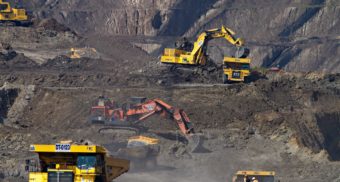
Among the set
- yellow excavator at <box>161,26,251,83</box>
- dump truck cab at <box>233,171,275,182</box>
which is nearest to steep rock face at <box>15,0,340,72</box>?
yellow excavator at <box>161,26,251,83</box>

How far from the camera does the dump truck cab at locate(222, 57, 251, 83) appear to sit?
59.9 metres

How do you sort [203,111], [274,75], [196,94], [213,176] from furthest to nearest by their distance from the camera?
[274,75] < [196,94] < [203,111] < [213,176]

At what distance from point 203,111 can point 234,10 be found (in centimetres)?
7461

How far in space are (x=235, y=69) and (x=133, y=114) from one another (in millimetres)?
11605

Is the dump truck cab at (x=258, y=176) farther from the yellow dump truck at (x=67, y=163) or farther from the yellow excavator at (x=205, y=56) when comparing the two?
the yellow excavator at (x=205, y=56)

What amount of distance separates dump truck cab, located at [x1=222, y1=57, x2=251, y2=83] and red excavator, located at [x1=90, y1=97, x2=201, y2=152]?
31.0 feet

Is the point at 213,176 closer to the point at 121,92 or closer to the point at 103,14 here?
the point at 121,92

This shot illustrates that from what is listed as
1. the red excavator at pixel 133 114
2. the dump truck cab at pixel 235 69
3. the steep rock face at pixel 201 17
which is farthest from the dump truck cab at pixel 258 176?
the steep rock face at pixel 201 17

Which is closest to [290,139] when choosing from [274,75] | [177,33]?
[274,75]

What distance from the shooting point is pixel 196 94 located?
2174 inches

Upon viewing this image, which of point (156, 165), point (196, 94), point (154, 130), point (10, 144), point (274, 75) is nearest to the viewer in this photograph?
point (156, 165)

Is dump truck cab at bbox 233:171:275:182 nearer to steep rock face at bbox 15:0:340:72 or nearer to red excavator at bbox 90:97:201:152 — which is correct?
red excavator at bbox 90:97:201:152

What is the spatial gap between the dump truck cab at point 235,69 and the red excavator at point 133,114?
9.44 meters

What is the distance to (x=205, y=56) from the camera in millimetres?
62344
